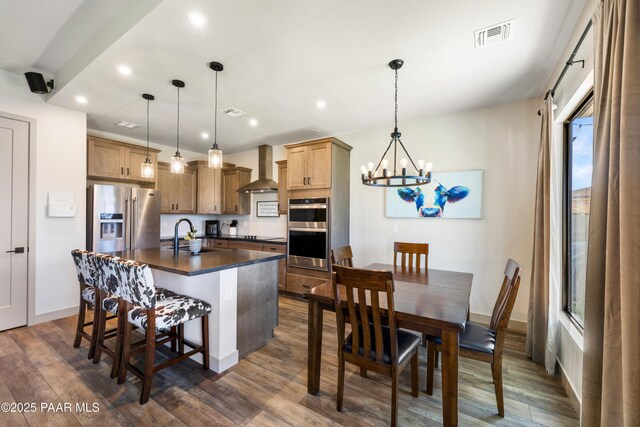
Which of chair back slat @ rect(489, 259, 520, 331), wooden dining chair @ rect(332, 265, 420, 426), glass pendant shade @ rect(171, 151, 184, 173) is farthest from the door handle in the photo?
chair back slat @ rect(489, 259, 520, 331)

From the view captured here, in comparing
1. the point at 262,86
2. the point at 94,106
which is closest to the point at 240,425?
the point at 262,86

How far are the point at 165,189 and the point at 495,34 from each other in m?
5.19

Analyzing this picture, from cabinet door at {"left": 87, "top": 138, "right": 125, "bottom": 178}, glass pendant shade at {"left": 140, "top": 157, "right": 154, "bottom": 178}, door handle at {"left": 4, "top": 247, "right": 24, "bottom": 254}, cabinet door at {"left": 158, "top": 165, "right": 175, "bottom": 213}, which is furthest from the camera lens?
cabinet door at {"left": 158, "top": 165, "right": 175, "bottom": 213}

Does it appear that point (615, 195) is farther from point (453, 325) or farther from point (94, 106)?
point (94, 106)

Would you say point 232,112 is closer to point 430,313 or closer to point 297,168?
point 297,168

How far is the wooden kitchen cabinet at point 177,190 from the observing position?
4996 millimetres

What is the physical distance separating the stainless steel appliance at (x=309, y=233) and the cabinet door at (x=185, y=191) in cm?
230

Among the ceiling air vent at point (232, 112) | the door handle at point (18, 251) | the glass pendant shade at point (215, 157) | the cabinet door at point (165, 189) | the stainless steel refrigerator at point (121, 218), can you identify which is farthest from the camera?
the cabinet door at point (165, 189)

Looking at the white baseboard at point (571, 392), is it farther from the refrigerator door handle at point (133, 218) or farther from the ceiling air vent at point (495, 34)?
the refrigerator door handle at point (133, 218)

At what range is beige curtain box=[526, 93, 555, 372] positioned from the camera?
244cm

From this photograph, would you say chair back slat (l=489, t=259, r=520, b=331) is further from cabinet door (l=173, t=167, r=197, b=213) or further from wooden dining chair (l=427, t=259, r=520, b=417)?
cabinet door (l=173, t=167, r=197, b=213)

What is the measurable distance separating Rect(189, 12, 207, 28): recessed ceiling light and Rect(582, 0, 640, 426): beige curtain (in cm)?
222

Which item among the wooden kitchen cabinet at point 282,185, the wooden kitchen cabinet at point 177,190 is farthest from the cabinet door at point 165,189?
the wooden kitchen cabinet at point 282,185

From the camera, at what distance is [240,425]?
1765 millimetres
